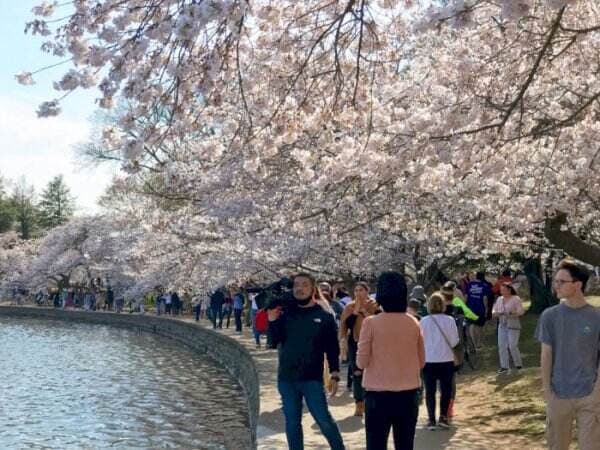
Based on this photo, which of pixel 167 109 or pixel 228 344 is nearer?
pixel 167 109

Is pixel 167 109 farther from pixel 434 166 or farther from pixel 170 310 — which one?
pixel 170 310

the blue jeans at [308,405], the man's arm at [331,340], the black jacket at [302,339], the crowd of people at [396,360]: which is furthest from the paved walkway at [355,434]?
the black jacket at [302,339]

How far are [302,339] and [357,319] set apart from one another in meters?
2.54

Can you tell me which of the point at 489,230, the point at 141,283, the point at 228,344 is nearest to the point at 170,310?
the point at 141,283

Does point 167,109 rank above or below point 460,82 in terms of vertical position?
below

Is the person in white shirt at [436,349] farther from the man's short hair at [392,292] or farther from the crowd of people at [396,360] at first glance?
the man's short hair at [392,292]

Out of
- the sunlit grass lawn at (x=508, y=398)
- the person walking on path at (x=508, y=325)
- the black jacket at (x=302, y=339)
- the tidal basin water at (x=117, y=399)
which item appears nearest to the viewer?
the black jacket at (x=302, y=339)

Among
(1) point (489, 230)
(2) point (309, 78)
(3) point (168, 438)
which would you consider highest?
(2) point (309, 78)

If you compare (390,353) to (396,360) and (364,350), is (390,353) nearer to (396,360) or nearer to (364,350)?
(396,360)

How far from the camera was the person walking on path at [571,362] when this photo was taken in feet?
17.5

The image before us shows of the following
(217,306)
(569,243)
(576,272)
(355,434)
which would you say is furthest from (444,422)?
(217,306)

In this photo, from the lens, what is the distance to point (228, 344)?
68.1 feet

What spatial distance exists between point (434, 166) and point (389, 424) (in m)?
3.58

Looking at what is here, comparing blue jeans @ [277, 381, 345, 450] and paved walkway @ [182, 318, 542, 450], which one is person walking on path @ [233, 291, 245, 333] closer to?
paved walkway @ [182, 318, 542, 450]
